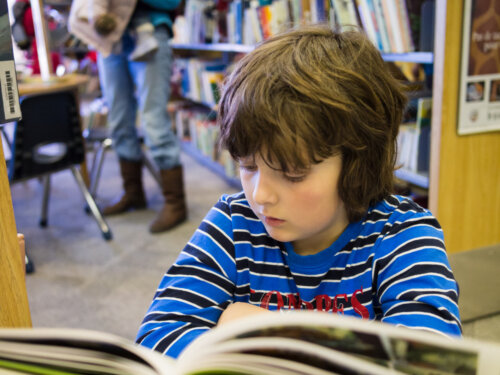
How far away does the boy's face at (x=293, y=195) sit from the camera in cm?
61

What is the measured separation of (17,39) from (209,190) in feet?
4.45

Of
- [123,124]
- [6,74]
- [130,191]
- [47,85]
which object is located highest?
[6,74]

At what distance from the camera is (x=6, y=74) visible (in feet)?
1.63

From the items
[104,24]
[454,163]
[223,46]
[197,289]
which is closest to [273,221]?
[197,289]

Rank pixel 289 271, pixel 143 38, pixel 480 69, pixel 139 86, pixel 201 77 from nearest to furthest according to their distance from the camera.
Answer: pixel 289 271, pixel 480 69, pixel 143 38, pixel 139 86, pixel 201 77

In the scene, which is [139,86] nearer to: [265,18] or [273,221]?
[265,18]

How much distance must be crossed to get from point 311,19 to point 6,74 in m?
1.66

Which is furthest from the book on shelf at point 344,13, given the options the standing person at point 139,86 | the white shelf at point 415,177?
the standing person at point 139,86

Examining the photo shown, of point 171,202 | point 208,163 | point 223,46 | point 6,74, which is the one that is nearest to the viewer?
point 6,74

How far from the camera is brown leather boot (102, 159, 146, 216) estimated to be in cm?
245

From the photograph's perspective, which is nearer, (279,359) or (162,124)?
(279,359)

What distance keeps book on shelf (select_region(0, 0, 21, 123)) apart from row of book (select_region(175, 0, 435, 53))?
0.47 m

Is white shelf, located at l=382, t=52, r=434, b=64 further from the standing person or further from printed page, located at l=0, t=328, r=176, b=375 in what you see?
printed page, located at l=0, t=328, r=176, b=375

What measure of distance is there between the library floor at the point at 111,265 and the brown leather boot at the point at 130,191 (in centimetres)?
5
